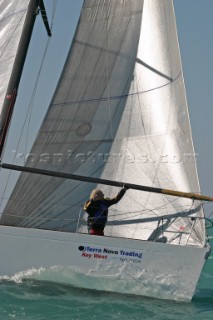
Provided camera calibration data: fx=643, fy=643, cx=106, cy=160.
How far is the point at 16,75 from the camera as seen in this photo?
528 inches

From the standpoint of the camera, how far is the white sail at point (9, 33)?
538 inches

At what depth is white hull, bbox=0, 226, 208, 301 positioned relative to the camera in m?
11.7

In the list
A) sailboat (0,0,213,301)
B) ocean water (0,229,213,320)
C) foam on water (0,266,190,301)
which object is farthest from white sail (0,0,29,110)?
ocean water (0,229,213,320)

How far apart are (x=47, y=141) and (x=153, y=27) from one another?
3.30 meters

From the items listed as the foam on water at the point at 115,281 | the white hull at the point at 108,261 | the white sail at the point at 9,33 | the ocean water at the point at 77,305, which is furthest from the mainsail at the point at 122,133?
the ocean water at the point at 77,305

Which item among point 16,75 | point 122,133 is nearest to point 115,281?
point 122,133

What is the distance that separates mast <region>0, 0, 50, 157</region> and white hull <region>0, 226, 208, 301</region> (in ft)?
7.85

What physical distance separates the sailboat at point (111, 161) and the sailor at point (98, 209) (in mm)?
340

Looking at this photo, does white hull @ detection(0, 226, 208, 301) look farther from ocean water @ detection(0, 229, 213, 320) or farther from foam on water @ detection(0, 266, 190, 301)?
ocean water @ detection(0, 229, 213, 320)

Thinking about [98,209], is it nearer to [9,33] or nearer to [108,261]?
[108,261]

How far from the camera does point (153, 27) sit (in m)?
13.6

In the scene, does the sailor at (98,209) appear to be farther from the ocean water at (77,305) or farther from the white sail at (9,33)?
the white sail at (9,33)

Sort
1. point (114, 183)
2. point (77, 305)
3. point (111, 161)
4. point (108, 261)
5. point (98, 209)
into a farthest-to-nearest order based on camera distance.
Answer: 1. point (111, 161)
2. point (98, 209)
3. point (114, 183)
4. point (108, 261)
5. point (77, 305)

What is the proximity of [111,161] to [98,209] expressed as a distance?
A: 1.28 meters
